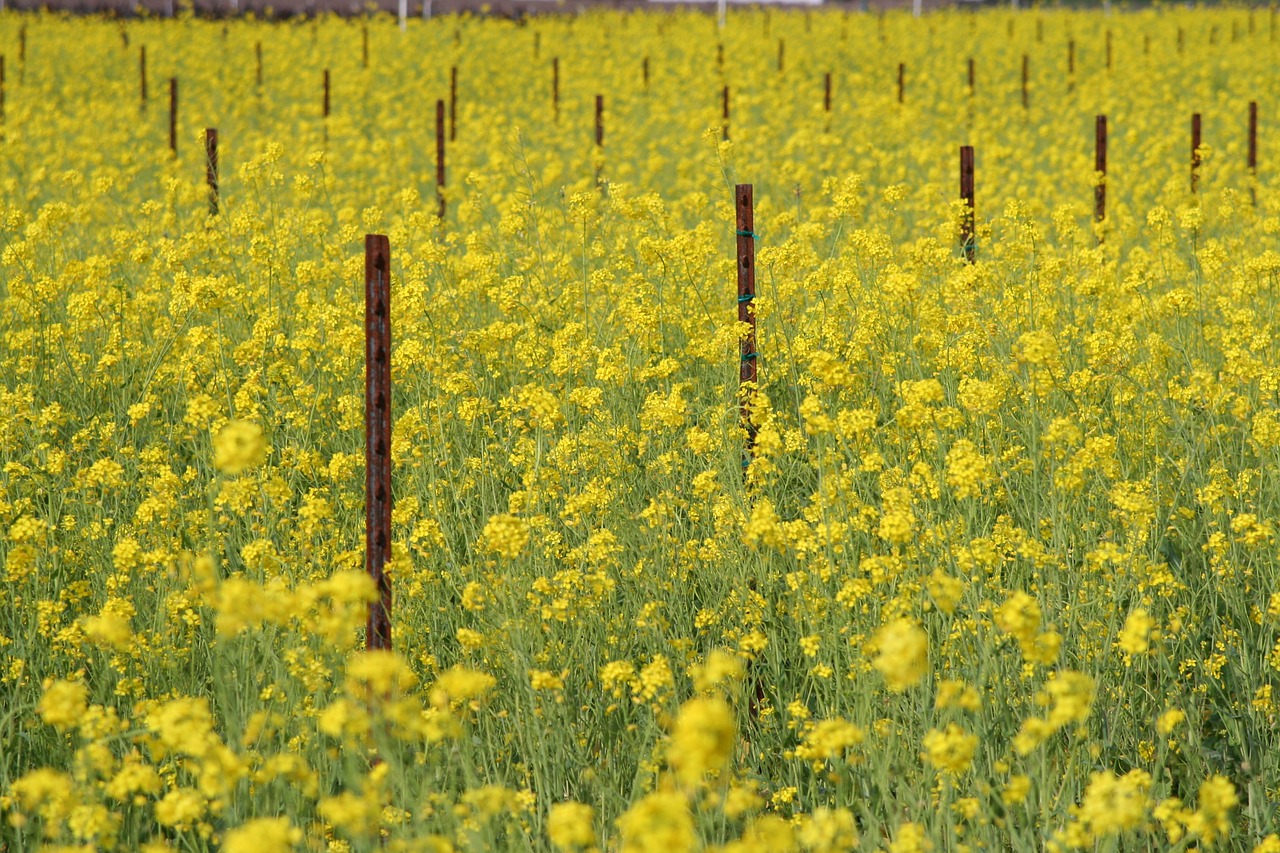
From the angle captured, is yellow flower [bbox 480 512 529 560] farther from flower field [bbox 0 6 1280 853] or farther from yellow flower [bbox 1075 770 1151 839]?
yellow flower [bbox 1075 770 1151 839]

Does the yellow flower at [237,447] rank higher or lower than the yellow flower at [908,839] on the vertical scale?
higher

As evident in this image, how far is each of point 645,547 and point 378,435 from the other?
87cm

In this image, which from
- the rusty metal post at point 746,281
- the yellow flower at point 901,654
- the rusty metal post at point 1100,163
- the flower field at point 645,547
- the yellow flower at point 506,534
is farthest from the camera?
the rusty metal post at point 1100,163

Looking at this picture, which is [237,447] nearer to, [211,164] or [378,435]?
[378,435]

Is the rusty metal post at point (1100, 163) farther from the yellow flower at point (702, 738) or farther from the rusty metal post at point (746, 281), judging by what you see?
the yellow flower at point (702, 738)

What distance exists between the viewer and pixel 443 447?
4039mm

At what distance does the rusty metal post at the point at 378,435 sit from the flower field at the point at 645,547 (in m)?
0.16

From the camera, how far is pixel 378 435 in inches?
129

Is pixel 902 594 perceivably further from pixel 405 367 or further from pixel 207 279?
pixel 207 279

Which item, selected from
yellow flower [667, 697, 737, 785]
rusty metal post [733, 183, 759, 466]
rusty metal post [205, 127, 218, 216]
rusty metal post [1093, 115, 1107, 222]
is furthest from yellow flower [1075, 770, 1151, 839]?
rusty metal post [1093, 115, 1107, 222]

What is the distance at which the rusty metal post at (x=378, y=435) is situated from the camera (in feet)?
10.5

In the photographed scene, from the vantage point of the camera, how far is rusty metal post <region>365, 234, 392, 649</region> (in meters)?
3.21

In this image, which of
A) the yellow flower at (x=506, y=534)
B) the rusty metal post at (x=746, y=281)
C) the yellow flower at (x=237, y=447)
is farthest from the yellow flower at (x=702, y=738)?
the rusty metal post at (x=746, y=281)

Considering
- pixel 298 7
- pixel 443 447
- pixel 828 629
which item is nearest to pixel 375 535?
pixel 443 447
